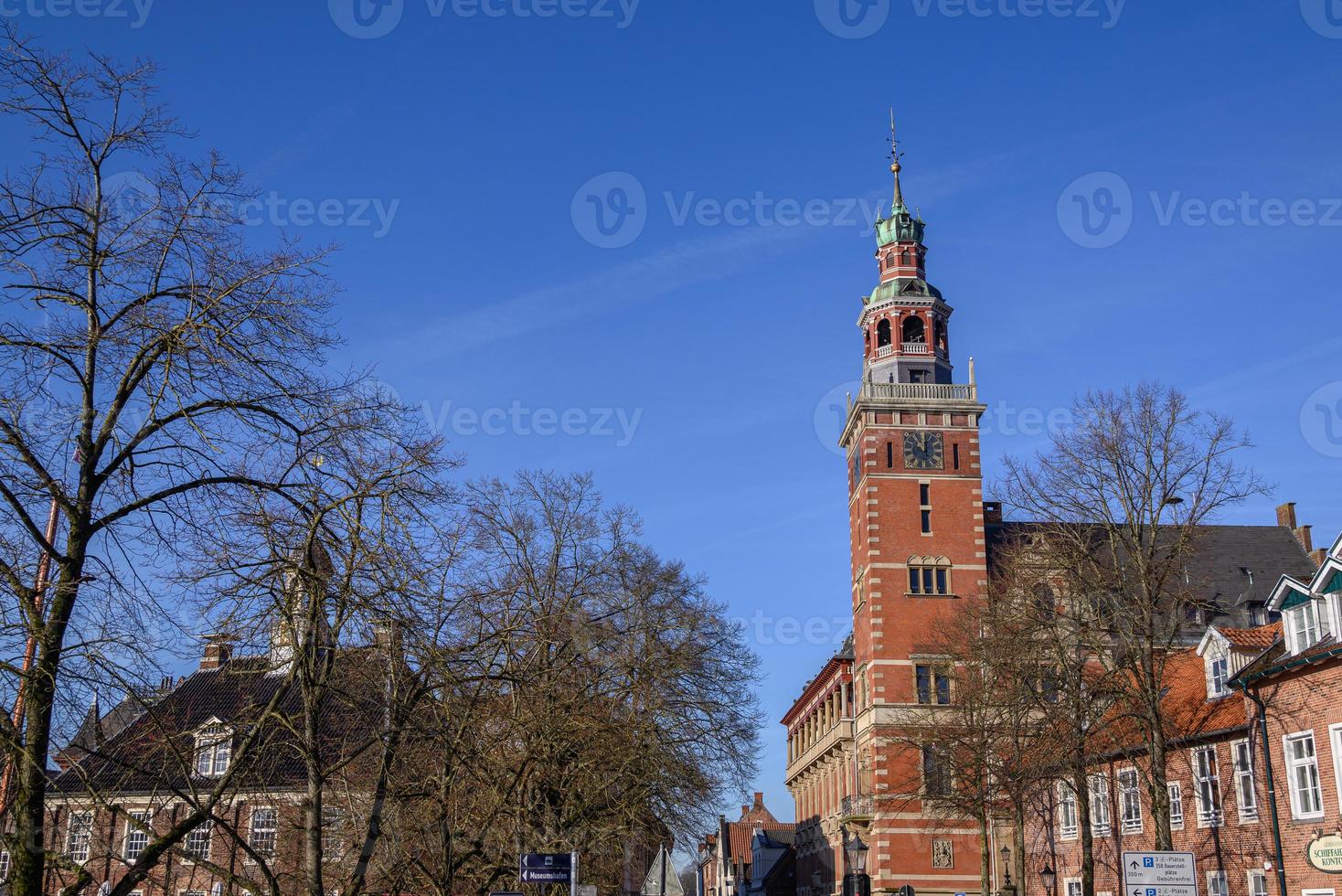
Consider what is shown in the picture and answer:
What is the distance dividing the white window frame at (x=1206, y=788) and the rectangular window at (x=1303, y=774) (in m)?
4.04

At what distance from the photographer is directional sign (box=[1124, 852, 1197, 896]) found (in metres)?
18.0

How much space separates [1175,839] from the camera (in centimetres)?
3728

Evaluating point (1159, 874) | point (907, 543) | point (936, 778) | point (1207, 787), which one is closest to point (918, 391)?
point (907, 543)

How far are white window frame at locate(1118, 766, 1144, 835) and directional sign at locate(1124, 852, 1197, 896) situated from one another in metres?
22.0

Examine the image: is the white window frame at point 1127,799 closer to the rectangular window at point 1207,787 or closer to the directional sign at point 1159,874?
the rectangular window at point 1207,787

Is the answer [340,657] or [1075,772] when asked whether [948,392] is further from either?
[340,657]

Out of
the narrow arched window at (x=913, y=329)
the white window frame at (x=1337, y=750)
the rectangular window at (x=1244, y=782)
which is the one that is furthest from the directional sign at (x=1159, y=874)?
the narrow arched window at (x=913, y=329)

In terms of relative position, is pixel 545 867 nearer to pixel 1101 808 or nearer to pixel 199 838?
pixel 199 838

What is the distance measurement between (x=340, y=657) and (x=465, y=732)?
375 centimetres

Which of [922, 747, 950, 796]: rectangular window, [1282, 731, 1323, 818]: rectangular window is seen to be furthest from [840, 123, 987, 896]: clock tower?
[1282, 731, 1323, 818]: rectangular window

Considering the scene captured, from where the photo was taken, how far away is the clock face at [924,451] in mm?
62375

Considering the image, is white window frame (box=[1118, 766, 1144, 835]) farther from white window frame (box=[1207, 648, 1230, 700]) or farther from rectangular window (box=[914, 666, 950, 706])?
rectangular window (box=[914, 666, 950, 706])

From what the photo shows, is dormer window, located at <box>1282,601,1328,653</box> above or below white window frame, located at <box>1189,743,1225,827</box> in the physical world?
above

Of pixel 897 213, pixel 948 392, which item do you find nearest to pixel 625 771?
pixel 948 392
